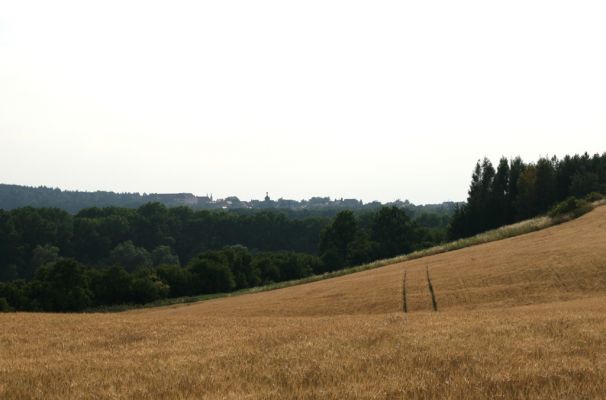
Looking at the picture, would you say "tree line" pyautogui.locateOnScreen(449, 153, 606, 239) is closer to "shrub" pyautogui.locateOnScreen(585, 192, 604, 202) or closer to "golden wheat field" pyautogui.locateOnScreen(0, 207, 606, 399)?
"shrub" pyautogui.locateOnScreen(585, 192, 604, 202)

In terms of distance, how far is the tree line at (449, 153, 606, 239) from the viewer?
102 metres

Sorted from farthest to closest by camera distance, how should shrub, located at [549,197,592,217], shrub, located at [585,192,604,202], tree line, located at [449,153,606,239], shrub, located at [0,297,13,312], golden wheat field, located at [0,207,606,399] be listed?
tree line, located at [449,153,606,239] → shrub, located at [585,192,604,202] → shrub, located at [549,197,592,217] → shrub, located at [0,297,13,312] → golden wheat field, located at [0,207,606,399]

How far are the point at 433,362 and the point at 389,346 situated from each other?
257cm

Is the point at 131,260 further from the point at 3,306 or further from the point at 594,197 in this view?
the point at 594,197

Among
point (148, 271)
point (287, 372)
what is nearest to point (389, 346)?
point (287, 372)

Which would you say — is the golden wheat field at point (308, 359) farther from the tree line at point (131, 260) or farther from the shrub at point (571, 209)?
the tree line at point (131, 260)

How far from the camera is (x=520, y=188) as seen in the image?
10588 cm

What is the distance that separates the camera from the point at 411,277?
152 ft

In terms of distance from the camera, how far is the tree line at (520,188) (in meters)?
102

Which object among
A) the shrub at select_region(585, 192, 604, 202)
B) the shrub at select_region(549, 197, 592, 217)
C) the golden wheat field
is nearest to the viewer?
the golden wheat field

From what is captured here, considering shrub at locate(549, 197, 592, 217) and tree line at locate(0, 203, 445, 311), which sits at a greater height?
shrub at locate(549, 197, 592, 217)

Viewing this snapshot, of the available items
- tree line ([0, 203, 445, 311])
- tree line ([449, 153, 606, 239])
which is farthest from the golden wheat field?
tree line ([449, 153, 606, 239])

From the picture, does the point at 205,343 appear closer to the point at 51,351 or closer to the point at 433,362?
the point at 51,351

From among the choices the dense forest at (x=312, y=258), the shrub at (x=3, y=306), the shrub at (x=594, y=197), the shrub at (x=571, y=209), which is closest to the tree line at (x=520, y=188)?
the dense forest at (x=312, y=258)
